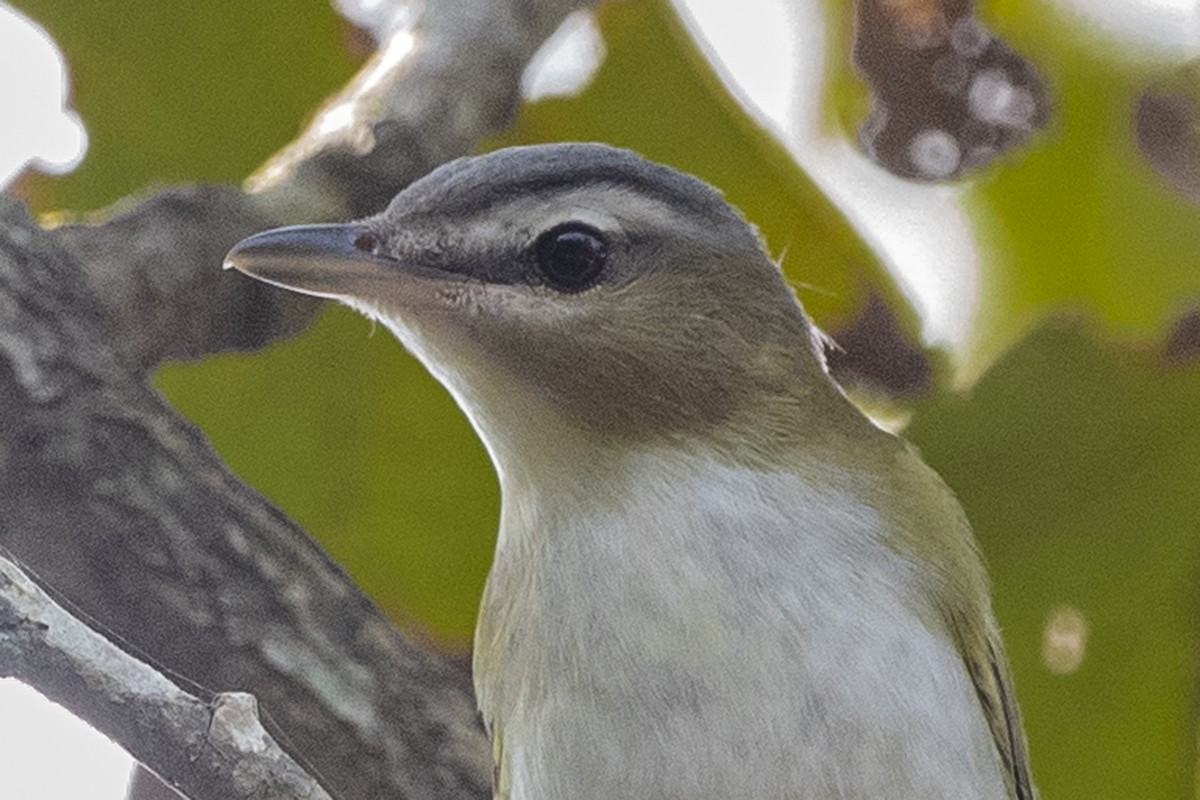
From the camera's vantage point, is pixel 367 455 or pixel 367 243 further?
pixel 367 455

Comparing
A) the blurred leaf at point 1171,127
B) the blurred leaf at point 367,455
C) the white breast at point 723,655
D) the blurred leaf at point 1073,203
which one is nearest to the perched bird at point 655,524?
the white breast at point 723,655

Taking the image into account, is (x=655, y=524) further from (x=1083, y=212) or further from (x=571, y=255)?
(x=1083, y=212)

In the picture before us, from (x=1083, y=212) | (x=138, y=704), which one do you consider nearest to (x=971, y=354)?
(x=1083, y=212)

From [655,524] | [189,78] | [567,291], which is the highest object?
[189,78]

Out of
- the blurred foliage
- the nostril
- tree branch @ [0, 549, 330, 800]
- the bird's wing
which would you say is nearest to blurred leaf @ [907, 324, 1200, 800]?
the blurred foliage

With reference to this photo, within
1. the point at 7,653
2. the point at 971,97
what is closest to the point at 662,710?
the point at 7,653

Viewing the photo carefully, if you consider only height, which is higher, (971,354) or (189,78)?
(189,78)

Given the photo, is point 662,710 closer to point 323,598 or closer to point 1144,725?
point 323,598
